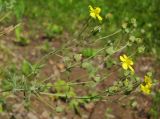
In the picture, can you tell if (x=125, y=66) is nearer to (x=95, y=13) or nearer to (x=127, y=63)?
(x=127, y=63)

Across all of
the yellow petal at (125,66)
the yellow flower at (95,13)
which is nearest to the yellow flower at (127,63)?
the yellow petal at (125,66)

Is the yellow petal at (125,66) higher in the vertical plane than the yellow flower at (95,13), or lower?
lower

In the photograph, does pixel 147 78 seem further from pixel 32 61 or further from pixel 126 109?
pixel 32 61

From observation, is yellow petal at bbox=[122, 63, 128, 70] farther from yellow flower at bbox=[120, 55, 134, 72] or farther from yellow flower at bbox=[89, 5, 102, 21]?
yellow flower at bbox=[89, 5, 102, 21]

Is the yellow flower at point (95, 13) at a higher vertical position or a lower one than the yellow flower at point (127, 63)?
higher

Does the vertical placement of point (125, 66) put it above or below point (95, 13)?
below

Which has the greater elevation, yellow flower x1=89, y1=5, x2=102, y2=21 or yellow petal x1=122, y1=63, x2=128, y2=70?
yellow flower x1=89, y1=5, x2=102, y2=21

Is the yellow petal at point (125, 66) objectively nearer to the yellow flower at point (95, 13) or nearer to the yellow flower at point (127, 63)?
the yellow flower at point (127, 63)

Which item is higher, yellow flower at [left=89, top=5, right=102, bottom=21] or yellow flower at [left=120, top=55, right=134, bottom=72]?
yellow flower at [left=89, top=5, right=102, bottom=21]

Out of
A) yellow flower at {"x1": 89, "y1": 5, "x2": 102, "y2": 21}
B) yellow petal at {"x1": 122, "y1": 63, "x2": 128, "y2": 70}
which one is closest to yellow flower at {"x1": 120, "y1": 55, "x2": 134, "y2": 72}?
yellow petal at {"x1": 122, "y1": 63, "x2": 128, "y2": 70}

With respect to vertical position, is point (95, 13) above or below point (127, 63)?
above

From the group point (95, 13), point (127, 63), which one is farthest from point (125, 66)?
point (95, 13)
